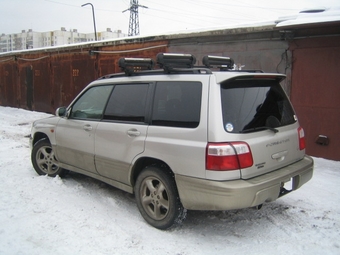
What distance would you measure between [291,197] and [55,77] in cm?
1208

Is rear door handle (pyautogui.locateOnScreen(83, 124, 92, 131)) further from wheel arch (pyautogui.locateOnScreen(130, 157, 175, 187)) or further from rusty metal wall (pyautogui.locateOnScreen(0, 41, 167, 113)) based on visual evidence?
rusty metal wall (pyautogui.locateOnScreen(0, 41, 167, 113))

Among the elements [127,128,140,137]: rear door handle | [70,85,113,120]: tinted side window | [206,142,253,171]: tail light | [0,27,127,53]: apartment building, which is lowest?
[206,142,253,171]: tail light

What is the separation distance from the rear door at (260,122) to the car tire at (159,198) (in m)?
0.81

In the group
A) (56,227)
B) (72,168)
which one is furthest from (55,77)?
(56,227)

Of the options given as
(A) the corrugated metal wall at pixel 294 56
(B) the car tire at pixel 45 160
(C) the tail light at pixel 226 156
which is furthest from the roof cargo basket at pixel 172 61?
(A) the corrugated metal wall at pixel 294 56

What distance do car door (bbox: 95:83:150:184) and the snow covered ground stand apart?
55 cm

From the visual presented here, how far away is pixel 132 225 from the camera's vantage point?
3.59 m

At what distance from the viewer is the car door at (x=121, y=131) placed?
11.9 ft

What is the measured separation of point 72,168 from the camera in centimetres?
462

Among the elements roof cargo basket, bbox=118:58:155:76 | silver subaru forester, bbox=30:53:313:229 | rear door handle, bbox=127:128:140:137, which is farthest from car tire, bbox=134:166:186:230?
roof cargo basket, bbox=118:58:155:76

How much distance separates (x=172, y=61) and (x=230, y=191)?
167cm

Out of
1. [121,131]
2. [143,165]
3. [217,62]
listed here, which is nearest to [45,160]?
[121,131]

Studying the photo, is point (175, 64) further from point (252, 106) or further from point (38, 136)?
point (38, 136)

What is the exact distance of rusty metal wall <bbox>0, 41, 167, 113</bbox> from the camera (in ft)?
36.9
